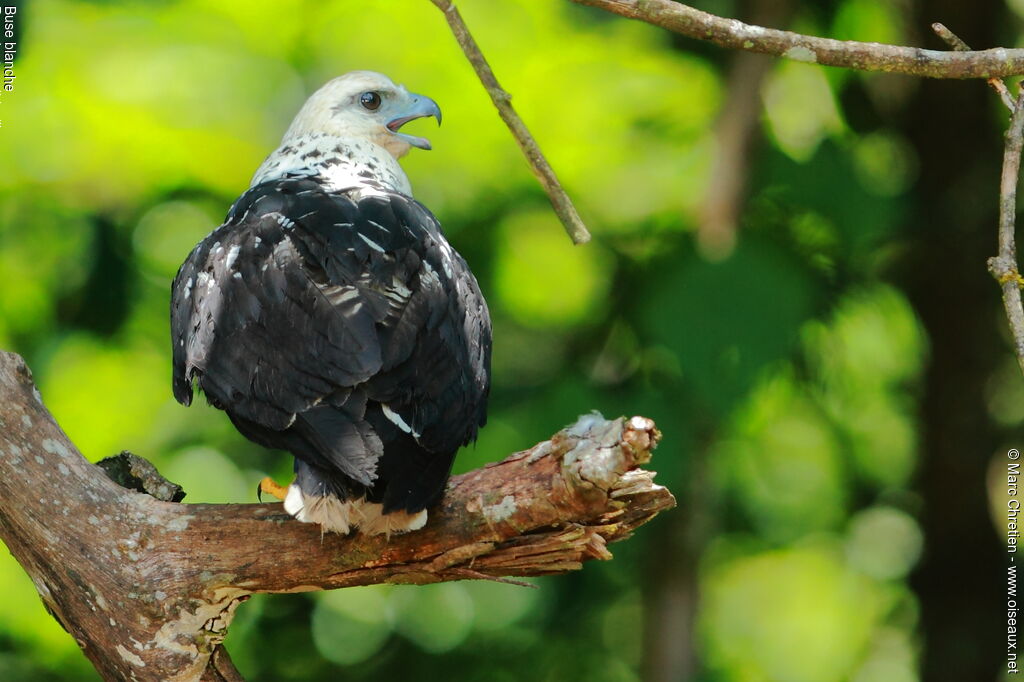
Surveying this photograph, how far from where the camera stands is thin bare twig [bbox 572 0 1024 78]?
278 cm

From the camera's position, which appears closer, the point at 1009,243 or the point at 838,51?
the point at 1009,243

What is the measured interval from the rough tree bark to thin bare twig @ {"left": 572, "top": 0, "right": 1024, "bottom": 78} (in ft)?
3.53

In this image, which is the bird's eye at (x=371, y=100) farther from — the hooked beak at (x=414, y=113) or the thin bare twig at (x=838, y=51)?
the thin bare twig at (x=838, y=51)

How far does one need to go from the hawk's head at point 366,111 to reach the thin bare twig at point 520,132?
1354 mm

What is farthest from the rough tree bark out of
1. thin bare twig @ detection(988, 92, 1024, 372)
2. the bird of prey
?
thin bare twig @ detection(988, 92, 1024, 372)

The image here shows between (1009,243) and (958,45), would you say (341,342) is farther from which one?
(958,45)

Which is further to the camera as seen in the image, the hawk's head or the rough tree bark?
the hawk's head

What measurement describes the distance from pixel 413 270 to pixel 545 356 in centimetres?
296

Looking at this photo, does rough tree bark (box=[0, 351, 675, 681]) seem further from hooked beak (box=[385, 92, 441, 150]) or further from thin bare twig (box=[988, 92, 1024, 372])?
hooked beak (box=[385, 92, 441, 150])

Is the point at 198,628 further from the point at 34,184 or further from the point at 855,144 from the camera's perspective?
the point at 855,144

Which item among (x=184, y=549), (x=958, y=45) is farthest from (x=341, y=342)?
(x=958, y=45)

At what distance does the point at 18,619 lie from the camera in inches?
229

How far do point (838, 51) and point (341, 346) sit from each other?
4.59 feet

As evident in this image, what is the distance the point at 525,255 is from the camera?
20.2 ft
